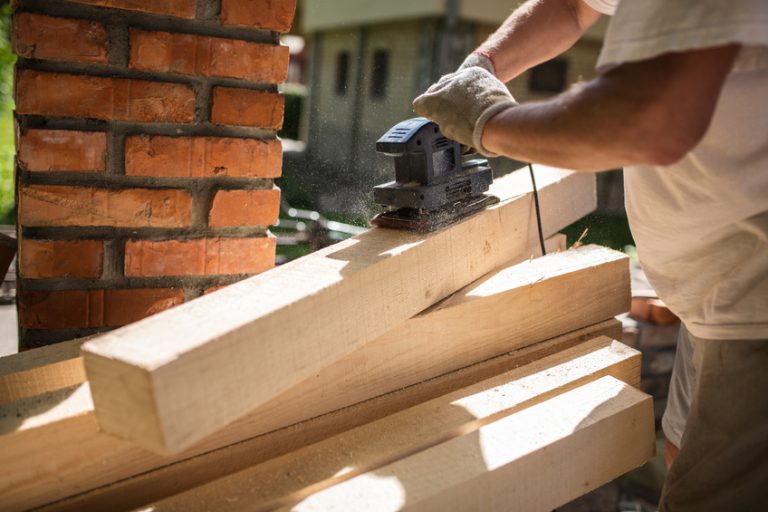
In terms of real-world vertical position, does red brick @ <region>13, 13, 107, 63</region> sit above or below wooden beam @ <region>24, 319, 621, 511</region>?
above

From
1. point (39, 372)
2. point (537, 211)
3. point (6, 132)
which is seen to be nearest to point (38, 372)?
point (39, 372)

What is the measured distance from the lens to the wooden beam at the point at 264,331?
103cm

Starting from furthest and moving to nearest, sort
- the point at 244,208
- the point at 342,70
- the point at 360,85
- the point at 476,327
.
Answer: the point at 342,70
the point at 360,85
the point at 244,208
the point at 476,327

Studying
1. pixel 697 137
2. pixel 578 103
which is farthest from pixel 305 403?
pixel 697 137

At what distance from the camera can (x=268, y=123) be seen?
1.99 metres

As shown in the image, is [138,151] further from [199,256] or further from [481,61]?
[481,61]

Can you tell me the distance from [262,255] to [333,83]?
12769 millimetres

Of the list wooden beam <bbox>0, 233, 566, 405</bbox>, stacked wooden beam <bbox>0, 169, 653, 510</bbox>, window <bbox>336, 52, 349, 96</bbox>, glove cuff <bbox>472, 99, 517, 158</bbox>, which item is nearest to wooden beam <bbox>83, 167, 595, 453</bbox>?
stacked wooden beam <bbox>0, 169, 653, 510</bbox>

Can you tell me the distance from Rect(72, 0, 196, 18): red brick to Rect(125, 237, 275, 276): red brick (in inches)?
24.3

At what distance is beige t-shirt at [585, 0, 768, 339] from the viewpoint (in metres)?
1.10

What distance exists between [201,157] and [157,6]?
1.33 feet

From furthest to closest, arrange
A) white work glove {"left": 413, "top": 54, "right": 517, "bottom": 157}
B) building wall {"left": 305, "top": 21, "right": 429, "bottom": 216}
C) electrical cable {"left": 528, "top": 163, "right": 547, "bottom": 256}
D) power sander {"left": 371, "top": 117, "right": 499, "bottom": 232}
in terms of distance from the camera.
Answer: building wall {"left": 305, "top": 21, "right": 429, "bottom": 216}
electrical cable {"left": 528, "top": 163, "right": 547, "bottom": 256}
power sander {"left": 371, "top": 117, "right": 499, "bottom": 232}
white work glove {"left": 413, "top": 54, "right": 517, "bottom": 157}

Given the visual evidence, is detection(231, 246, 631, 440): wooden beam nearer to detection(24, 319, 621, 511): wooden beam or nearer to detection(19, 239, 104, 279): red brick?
detection(24, 319, 621, 511): wooden beam

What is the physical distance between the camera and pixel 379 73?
12.4 m
